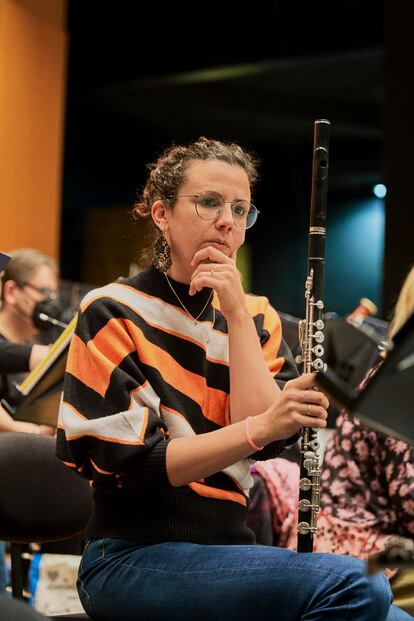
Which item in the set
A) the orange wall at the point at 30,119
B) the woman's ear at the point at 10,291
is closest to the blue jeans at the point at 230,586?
the woman's ear at the point at 10,291

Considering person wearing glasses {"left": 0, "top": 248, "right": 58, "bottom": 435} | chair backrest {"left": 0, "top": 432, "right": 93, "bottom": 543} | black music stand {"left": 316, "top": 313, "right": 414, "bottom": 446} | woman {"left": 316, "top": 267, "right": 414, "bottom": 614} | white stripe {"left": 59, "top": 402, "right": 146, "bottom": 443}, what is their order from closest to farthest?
black music stand {"left": 316, "top": 313, "right": 414, "bottom": 446}
white stripe {"left": 59, "top": 402, "right": 146, "bottom": 443}
chair backrest {"left": 0, "top": 432, "right": 93, "bottom": 543}
woman {"left": 316, "top": 267, "right": 414, "bottom": 614}
person wearing glasses {"left": 0, "top": 248, "right": 58, "bottom": 435}

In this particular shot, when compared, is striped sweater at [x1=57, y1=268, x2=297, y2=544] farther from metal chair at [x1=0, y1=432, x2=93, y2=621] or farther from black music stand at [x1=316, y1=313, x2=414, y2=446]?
black music stand at [x1=316, y1=313, x2=414, y2=446]

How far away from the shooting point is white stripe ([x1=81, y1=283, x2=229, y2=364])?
5.42ft

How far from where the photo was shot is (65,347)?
7.73ft

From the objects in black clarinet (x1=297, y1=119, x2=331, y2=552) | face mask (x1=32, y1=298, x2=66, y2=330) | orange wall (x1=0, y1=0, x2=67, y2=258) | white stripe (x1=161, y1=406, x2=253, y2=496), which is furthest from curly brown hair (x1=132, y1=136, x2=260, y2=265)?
orange wall (x1=0, y1=0, x2=67, y2=258)

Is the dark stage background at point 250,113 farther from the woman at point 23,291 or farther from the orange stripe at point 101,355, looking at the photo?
the orange stripe at point 101,355

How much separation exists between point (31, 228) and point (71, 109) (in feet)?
8.97

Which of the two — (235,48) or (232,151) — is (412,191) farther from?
(232,151)

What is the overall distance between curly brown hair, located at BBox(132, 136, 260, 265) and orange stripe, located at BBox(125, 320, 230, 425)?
29 centimetres

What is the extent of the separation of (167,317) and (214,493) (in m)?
0.32

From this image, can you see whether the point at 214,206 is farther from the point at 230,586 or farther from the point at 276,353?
the point at 230,586

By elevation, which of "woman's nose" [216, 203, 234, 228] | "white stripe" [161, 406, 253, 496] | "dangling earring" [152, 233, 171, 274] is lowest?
"white stripe" [161, 406, 253, 496]

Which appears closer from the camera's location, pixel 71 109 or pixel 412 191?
pixel 412 191

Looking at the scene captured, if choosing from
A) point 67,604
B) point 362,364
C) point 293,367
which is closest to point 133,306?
point 293,367
